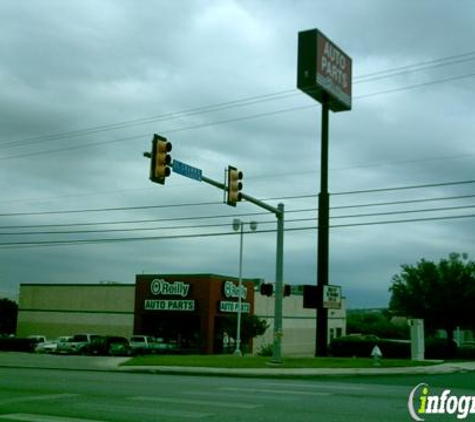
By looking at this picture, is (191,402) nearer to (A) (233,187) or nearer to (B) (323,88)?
(A) (233,187)

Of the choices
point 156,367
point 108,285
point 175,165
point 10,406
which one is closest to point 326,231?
point 156,367

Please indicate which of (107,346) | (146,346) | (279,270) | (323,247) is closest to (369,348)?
(323,247)

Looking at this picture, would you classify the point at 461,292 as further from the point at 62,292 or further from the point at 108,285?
the point at 62,292

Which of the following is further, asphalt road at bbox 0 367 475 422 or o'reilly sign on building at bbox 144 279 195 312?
o'reilly sign on building at bbox 144 279 195 312

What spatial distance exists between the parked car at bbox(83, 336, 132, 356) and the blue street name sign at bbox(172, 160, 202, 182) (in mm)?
28036

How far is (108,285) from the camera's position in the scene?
63375mm

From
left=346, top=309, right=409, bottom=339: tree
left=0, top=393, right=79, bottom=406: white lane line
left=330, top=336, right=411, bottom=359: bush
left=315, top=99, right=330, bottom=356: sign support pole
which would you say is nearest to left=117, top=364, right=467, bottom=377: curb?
left=315, top=99, right=330, bottom=356: sign support pole

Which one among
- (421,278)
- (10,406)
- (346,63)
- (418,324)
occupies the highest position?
(346,63)

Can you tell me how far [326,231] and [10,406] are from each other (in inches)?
1030

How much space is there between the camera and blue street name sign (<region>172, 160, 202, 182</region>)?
23.1 metres

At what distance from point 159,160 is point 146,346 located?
3288 centimetres

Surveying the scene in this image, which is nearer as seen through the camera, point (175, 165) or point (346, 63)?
point (175, 165)

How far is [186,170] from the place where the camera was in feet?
77.5

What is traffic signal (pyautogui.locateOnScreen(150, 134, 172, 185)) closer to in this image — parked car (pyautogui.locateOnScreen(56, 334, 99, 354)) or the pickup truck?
the pickup truck
